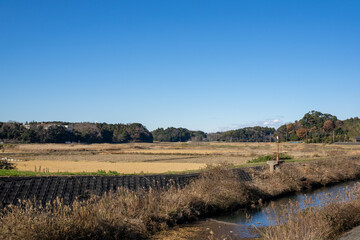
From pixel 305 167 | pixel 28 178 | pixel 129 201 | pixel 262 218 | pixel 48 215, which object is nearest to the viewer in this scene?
pixel 48 215

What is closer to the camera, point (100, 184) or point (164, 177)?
point (100, 184)

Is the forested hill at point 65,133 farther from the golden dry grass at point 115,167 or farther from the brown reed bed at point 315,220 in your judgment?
the brown reed bed at point 315,220

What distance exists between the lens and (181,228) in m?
11.9

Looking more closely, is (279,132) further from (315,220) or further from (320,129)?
(315,220)

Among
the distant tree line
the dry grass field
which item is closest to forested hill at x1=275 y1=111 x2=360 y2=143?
the distant tree line

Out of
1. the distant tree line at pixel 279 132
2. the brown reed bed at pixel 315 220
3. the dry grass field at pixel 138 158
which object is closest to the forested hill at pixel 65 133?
the distant tree line at pixel 279 132

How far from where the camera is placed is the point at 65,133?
447 feet

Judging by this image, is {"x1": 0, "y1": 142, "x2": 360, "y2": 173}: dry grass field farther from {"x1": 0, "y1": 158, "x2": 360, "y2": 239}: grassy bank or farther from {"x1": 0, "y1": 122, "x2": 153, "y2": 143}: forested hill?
{"x1": 0, "y1": 122, "x2": 153, "y2": 143}: forested hill

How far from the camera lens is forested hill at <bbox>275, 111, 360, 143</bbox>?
10907 centimetres

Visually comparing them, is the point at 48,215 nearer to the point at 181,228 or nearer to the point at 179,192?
the point at 181,228

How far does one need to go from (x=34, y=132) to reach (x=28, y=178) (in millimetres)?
121638

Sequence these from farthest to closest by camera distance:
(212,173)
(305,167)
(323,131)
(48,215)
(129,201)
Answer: (323,131) < (305,167) < (212,173) < (129,201) < (48,215)

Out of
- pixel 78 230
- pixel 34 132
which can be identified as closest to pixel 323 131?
pixel 34 132

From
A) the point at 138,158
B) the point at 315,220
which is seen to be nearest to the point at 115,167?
the point at 138,158
